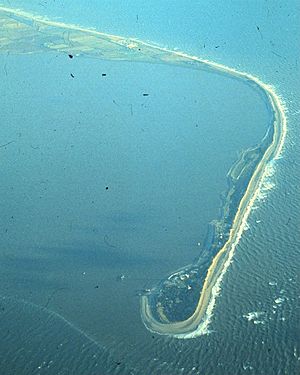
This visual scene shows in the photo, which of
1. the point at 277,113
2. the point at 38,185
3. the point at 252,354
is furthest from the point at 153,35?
the point at 252,354

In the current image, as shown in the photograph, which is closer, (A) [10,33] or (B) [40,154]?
(B) [40,154]

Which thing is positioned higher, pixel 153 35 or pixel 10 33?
pixel 153 35

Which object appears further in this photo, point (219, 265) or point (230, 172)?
point (230, 172)

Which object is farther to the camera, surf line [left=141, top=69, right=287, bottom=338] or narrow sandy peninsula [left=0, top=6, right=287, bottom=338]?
narrow sandy peninsula [left=0, top=6, right=287, bottom=338]

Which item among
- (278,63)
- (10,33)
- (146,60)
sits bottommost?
(10,33)

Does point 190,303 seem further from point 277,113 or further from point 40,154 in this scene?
point 277,113

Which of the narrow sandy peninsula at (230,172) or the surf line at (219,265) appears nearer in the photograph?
the surf line at (219,265)

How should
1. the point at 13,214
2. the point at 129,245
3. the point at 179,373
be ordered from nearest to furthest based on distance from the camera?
1. the point at 179,373
2. the point at 129,245
3. the point at 13,214

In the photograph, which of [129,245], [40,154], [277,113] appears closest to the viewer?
[129,245]
